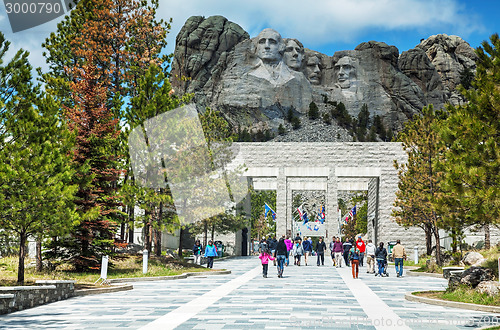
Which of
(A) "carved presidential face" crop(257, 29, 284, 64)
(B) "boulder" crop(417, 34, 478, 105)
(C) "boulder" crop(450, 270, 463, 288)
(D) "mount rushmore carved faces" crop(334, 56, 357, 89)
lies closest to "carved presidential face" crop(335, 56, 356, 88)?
(D) "mount rushmore carved faces" crop(334, 56, 357, 89)

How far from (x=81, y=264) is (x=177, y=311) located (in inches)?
401

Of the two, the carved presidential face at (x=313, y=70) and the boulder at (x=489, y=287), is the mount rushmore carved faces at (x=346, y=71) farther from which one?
the boulder at (x=489, y=287)

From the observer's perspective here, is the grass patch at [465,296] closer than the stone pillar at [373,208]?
Yes

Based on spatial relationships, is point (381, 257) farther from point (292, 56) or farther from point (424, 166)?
point (292, 56)

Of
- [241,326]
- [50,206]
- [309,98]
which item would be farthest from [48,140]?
[309,98]

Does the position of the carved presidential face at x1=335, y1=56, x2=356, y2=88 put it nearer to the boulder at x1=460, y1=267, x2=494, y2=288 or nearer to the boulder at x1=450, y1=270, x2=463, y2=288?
the boulder at x1=450, y1=270, x2=463, y2=288

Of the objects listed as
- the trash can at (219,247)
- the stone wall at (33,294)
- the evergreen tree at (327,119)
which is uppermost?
the evergreen tree at (327,119)

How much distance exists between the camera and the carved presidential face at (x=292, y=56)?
104m

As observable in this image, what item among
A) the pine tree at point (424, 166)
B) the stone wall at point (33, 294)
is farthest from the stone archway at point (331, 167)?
Result: the stone wall at point (33, 294)

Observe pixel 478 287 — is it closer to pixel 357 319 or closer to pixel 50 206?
pixel 357 319

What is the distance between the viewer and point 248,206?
145ft

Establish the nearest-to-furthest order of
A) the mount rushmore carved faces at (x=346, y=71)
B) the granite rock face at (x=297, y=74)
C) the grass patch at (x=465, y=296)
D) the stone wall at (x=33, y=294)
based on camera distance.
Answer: the stone wall at (x=33, y=294), the grass patch at (x=465, y=296), the granite rock face at (x=297, y=74), the mount rushmore carved faces at (x=346, y=71)

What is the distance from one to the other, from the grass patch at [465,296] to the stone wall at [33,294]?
29.1 ft

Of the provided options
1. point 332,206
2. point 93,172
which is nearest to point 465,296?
point 93,172
